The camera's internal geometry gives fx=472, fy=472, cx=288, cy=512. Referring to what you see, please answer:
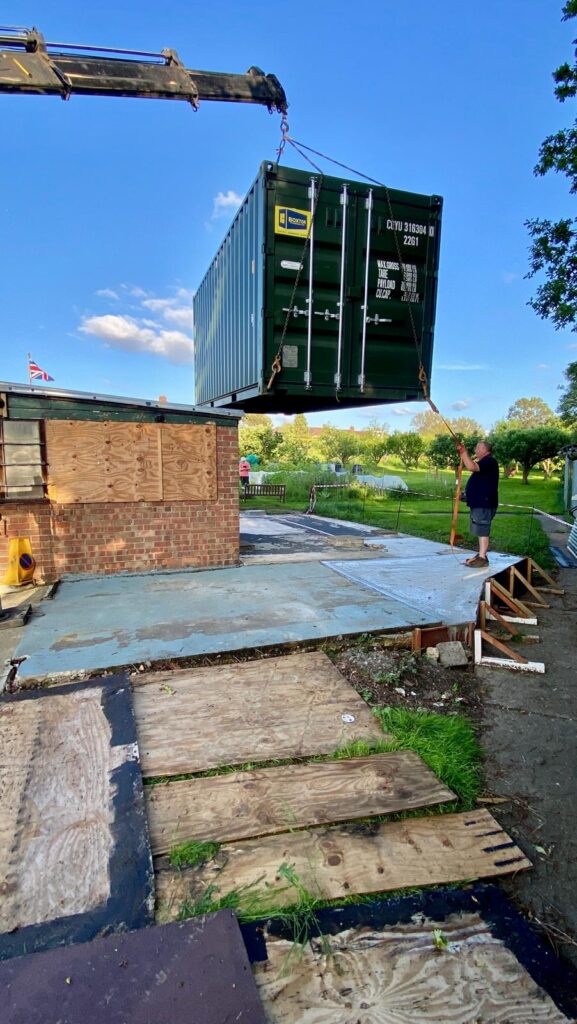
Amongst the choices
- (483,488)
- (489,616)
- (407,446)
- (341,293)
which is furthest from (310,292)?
(407,446)

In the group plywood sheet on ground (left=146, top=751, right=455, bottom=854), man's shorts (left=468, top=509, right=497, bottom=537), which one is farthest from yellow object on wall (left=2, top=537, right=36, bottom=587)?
man's shorts (left=468, top=509, right=497, bottom=537)

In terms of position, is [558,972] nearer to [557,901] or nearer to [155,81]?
[557,901]

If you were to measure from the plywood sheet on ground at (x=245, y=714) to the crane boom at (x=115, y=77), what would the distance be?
6548mm

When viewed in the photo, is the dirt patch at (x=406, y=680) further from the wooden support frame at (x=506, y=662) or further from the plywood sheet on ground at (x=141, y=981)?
the plywood sheet on ground at (x=141, y=981)

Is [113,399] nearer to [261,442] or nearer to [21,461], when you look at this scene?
[21,461]

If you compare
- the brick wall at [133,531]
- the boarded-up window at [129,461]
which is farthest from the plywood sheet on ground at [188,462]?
the brick wall at [133,531]

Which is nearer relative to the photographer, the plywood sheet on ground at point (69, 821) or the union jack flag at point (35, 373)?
the plywood sheet on ground at point (69, 821)

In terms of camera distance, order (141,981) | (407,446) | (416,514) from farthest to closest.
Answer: (407,446)
(416,514)
(141,981)

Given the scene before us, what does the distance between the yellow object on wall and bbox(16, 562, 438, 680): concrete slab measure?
1.41ft

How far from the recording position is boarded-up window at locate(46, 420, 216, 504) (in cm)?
560

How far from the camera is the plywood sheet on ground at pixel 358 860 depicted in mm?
1887

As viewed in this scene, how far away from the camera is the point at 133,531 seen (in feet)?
19.8

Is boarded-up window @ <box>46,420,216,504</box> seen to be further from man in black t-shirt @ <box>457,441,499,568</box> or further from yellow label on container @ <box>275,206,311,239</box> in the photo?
man in black t-shirt @ <box>457,441,499,568</box>

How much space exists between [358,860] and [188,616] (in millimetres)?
2847
